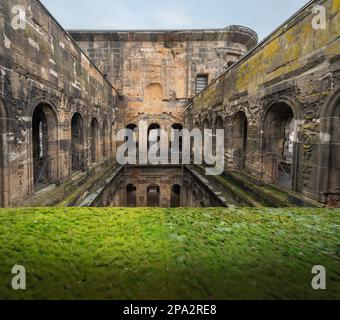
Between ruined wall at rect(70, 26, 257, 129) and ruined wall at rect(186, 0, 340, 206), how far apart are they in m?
11.0

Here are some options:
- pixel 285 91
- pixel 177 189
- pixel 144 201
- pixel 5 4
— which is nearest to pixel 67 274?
pixel 5 4

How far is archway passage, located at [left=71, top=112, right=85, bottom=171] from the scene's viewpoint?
7.66 meters

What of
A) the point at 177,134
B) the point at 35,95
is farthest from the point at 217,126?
the point at 177,134

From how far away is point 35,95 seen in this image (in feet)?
15.2

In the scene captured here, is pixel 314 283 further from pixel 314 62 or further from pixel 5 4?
pixel 5 4

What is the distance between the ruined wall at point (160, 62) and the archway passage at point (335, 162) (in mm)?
14139

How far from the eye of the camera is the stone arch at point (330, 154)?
143 inches

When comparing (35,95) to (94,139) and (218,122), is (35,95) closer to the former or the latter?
(94,139)

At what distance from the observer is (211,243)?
4.13 feet

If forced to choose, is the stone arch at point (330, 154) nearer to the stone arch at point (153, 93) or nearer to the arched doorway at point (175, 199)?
the arched doorway at point (175, 199)
